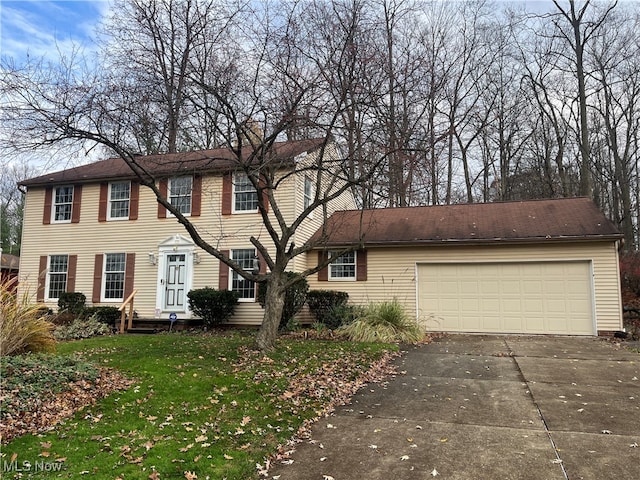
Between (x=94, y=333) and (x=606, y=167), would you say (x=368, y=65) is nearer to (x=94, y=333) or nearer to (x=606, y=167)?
(x=94, y=333)

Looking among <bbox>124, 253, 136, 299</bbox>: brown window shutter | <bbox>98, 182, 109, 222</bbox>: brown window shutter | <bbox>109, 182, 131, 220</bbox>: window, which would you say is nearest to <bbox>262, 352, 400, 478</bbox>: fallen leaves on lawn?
<bbox>124, 253, 136, 299</bbox>: brown window shutter

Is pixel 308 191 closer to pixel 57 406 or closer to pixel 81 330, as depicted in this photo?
pixel 81 330

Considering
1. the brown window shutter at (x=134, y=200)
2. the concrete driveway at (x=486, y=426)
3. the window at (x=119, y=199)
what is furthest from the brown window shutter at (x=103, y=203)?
the concrete driveway at (x=486, y=426)

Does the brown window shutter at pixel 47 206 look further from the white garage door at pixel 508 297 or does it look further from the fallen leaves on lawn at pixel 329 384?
the white garage door at pixel 508 297

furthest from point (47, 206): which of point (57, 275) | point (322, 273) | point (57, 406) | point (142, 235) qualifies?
point (57, 406)

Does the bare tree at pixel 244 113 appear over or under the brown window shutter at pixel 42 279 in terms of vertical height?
over

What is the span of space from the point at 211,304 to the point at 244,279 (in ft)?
4.29

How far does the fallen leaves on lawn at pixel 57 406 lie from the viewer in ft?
13.7

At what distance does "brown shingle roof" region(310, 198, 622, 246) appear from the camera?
480 inches

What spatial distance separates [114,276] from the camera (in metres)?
14.9

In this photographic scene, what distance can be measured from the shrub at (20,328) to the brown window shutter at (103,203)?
342 inches

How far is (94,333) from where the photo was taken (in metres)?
12.6

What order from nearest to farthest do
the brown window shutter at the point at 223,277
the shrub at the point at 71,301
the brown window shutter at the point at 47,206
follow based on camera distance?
the brown window shutter at the point at 223,277 → the shrub at the point at 71,301 → the brown window shutter at the point at 47,206

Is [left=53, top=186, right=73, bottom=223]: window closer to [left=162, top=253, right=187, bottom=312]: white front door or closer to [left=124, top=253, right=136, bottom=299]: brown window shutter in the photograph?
[left=124, top=253, right=136, bottom=299]: brown window shutter
